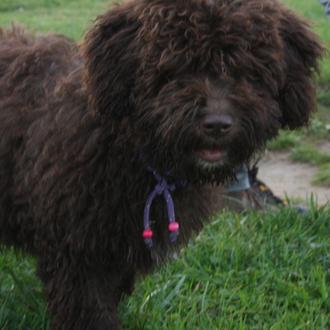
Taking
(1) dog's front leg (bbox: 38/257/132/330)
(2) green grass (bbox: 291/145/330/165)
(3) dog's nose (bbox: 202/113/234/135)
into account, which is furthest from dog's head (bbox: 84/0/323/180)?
(2) green grass (bbox: 291/145/330/165)

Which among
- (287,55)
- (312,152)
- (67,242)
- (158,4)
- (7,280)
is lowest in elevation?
(312,152)

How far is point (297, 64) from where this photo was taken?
3.01 m

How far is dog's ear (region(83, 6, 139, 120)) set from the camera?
2.87 m

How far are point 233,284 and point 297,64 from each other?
145 cm

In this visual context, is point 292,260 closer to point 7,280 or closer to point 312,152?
point 7,280

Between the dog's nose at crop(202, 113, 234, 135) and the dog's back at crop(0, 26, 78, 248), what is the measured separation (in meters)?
0.87

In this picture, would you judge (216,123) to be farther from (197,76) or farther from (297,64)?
(297,64)

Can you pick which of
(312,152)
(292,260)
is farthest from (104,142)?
(312,152)

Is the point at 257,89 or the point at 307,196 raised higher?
the point at 257,89

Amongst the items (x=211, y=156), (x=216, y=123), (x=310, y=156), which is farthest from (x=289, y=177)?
(x=216, y=123)

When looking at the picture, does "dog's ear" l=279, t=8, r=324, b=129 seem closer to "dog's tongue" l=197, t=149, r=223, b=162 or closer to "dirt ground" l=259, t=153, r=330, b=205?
"dog's tongue" l=197, t=149, r=223, b=162

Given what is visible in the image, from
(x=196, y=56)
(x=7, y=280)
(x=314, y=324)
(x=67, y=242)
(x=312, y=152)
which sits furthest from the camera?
(x=312, y=152)

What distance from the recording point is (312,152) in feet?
19.9

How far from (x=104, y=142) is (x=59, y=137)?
0.21 m
